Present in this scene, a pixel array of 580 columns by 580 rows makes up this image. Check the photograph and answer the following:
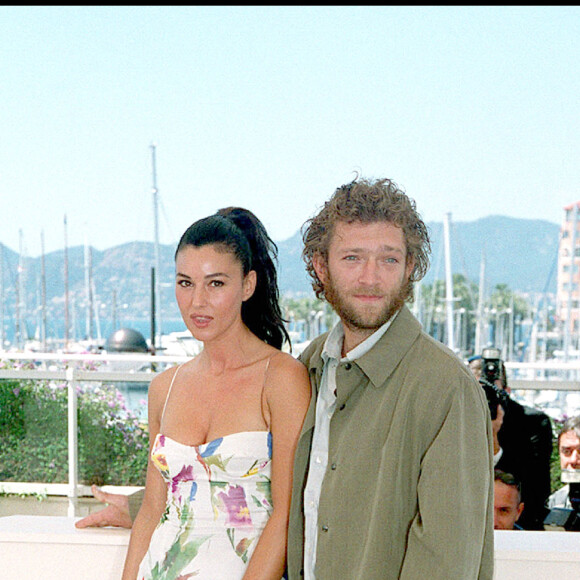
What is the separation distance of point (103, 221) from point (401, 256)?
186 feet

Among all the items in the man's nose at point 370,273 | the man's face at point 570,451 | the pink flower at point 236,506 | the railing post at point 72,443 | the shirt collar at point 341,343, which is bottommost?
the railing post at point 72,443

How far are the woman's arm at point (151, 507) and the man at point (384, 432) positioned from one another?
0.35 meters

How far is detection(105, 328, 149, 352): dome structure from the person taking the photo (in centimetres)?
1244

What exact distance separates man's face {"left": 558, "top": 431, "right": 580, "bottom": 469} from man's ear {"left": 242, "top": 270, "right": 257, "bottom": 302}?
1.97 m

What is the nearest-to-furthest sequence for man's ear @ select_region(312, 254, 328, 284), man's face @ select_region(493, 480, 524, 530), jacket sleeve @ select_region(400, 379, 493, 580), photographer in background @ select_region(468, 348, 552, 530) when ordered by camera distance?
jacket sleeve @ select_region(400, 379, 493, 580)
man's ear @ select_region(312, 254, 328, 284)
man's face @ select_region(493, 480, 524, 530)
photographer in background @ select_region(468, 348, 552, 530)

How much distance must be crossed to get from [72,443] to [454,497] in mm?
3688

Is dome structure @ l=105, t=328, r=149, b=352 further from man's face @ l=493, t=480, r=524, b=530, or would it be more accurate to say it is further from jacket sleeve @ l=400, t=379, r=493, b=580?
jacket sleeve @ l=400, t=379, r=493, b=580

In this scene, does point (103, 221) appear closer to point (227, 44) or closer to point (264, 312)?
point (227, 44)

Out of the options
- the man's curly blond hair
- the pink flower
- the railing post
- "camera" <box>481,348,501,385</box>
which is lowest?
the railing post

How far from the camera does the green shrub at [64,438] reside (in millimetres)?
4602

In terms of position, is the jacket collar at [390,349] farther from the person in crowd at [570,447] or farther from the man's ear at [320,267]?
the person in crowd at [570,447]

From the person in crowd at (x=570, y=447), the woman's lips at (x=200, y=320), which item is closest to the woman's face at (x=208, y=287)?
the woman's lips at (x=200, y=320)

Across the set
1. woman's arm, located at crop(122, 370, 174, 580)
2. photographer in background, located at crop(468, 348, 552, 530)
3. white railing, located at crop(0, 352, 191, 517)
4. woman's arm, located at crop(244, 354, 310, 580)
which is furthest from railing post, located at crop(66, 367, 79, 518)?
woman's arm, located at crop(244, 354, 310, 580)

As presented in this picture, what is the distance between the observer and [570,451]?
3.16m
